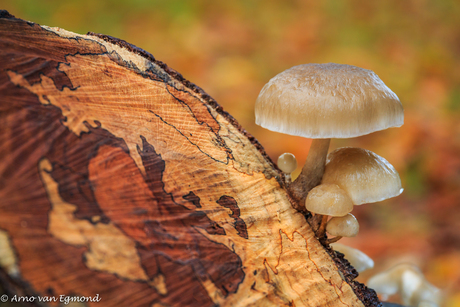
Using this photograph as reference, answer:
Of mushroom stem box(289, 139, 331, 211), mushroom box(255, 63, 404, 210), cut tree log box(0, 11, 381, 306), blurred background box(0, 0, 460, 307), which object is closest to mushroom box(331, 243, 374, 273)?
cut tree log box(0, 11, 381, 306)

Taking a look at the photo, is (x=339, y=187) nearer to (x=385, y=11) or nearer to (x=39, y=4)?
(x=39, y=4)

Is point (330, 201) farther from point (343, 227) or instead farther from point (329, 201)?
point (343, 227)

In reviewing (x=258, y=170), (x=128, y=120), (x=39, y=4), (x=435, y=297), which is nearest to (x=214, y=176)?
(x=258, y=170)

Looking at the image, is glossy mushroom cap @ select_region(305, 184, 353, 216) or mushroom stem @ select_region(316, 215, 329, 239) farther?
mushroom stem @ select_region(316, 215, 329, 239)

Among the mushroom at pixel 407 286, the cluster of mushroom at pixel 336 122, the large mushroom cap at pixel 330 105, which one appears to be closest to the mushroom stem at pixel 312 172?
the cluster of mushroom at pixel 336 122

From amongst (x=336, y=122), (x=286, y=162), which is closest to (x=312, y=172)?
(x=286, y=162)

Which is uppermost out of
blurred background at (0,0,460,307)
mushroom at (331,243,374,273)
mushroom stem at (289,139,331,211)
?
blurred background at (0,0,460,307)

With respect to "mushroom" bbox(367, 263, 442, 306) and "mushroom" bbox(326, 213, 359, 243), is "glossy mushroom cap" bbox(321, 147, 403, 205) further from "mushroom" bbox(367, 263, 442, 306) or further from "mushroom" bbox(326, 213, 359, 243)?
"mushroom" bbox(367, 263, 442, 306)

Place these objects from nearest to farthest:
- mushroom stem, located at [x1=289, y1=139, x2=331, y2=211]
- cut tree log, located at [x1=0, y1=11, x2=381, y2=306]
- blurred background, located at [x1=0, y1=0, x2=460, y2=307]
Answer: cut tree log, located at [x1=0, y1=11, x2=381, y2=306] → mushroom stem, located at [x1=289, y1=139, x2=331, y2=211] → blurred background, located at [x1=0, y1=0, x2=460, y2=307]
